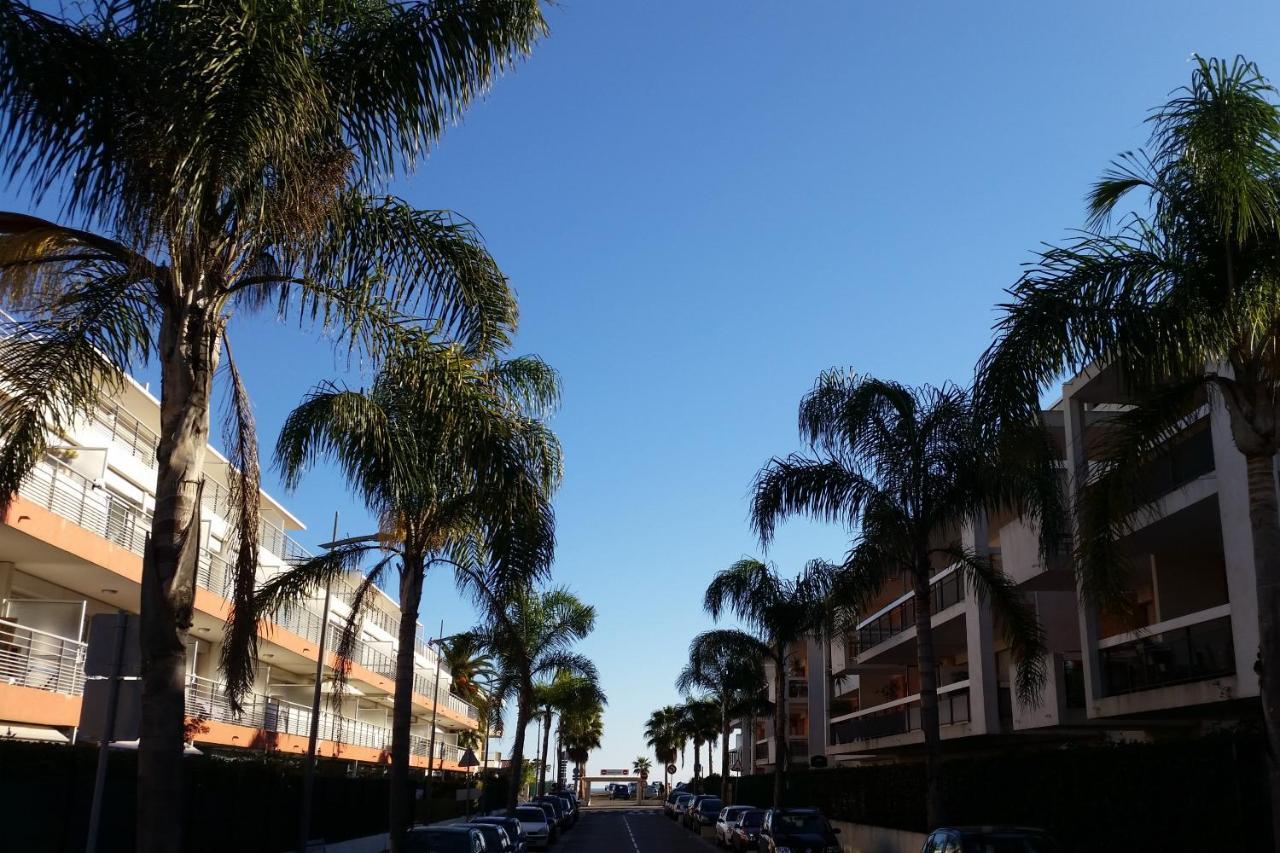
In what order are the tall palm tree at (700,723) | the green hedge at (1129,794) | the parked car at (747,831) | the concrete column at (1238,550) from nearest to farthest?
the green hedge at (1129,794) → the concrete column at (1238,550) → the parked car at (747,831) → the tall palm tree at (700,723)

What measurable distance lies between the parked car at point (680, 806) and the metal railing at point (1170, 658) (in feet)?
144

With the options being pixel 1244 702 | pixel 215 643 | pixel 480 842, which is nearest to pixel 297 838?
pixel 480 842

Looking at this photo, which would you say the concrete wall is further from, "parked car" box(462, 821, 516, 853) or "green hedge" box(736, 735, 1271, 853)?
"parked car" box(462, 821, 516, 853)

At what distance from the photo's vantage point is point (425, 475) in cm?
1459

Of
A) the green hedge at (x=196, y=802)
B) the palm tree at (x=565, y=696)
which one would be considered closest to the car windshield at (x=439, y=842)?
the green hedge at (x=196, y=802)

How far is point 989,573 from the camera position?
21906 mm

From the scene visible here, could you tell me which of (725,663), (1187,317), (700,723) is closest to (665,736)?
(700,723)

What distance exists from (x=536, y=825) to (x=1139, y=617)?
902 inches

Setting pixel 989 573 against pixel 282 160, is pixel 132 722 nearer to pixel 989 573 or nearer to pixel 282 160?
pixel 282 160

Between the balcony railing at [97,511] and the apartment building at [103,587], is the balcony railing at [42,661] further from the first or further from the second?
the balcony railing at [97,511]

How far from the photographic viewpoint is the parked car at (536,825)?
131 feet

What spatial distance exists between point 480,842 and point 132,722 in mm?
11677

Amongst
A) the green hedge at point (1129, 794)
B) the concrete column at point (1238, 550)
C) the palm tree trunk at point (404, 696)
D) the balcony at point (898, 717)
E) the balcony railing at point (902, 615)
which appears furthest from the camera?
the balcony railing at point (902, 615)

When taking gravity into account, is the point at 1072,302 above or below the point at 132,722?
above
